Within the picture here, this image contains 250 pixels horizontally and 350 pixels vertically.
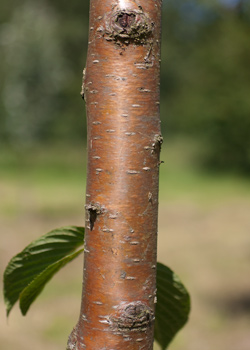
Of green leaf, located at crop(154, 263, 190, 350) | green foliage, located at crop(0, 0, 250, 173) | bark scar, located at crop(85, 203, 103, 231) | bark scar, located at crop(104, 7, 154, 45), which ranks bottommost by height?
green leaf, located at crop(154, 263, 190, 350)

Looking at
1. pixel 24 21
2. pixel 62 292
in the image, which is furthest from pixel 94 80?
pixel 24 21

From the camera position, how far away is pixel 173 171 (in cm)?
1798

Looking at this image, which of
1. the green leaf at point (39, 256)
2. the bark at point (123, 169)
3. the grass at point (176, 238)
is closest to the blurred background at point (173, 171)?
the grass at point (176, 238)

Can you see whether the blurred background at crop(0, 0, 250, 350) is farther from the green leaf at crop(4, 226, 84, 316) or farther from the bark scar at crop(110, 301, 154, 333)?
the bark scar at crop(110, 301, 154, 333)

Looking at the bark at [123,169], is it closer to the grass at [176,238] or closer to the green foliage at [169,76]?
the green foliage at [169,76]

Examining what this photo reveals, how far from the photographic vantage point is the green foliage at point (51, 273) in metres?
1.09

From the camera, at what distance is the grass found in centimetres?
550

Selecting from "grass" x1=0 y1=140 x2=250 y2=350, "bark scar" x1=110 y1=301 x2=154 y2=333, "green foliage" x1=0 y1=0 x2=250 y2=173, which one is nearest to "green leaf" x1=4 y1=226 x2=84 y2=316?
"bark scar" x1=110 y1=301 x2=154 y2=333

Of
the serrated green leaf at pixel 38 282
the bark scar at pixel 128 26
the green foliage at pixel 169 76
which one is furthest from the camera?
the green foliage at pixel 169 76

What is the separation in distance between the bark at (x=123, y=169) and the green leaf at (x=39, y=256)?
0.29 meters

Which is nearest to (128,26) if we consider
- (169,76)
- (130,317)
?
(130,317)

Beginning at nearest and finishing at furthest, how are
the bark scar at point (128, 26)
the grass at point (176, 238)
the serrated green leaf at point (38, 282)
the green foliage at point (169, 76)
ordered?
the bark scar at point (128, 26) < the serrated green leaf at point (38, 282) < the grass at point (176, 238) < the green foliage at point (169, 76)

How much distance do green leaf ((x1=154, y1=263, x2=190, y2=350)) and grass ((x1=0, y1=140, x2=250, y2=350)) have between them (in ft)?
13.6

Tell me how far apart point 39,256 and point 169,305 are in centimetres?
31
